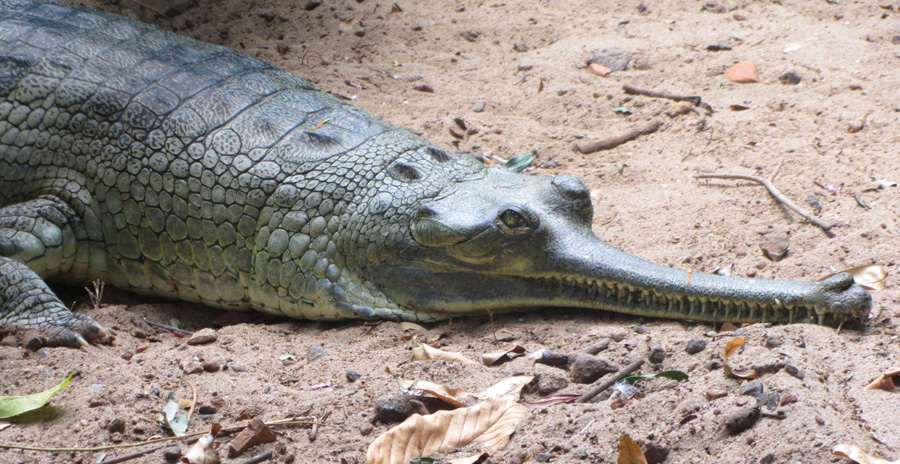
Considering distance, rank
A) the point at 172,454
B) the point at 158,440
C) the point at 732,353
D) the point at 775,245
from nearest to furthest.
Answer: the point at 172,454 < the point at 158,440 < the point at 732,353 < the point at 775,245

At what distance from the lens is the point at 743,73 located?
621 centimetres

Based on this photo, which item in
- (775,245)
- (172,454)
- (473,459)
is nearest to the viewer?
→ (473,459)

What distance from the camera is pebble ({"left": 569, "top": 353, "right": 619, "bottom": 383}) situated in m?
2.92

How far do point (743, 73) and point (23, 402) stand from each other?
17.8 ft

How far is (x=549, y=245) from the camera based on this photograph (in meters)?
3.56

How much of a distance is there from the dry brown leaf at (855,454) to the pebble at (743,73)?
4.52 meters

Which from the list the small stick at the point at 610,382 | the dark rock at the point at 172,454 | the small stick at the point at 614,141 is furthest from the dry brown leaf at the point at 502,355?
the small stick at the point at 614,141

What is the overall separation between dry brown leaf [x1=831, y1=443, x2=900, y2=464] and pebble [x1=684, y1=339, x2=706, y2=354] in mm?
822

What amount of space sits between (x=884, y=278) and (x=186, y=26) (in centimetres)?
568

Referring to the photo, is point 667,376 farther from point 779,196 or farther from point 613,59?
point 613,59

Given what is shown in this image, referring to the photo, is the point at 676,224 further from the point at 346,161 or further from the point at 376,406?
the point at 376,406

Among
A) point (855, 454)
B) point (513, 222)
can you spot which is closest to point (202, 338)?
point (513, 222)

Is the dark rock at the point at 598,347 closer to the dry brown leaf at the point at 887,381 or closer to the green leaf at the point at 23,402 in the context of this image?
the dry brown leaf at the point at 887,381

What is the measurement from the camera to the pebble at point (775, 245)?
3.99 metres
